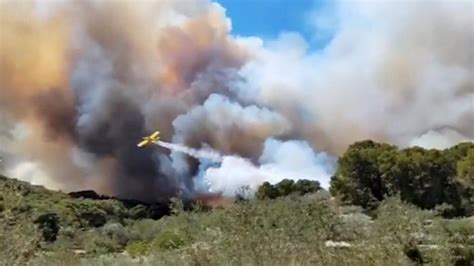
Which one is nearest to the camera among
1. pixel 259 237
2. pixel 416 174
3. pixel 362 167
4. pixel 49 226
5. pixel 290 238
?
pixel 259 237

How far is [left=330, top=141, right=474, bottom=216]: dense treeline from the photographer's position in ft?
152

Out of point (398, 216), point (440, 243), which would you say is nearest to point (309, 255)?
point (398, 216)

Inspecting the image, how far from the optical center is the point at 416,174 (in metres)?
50.1

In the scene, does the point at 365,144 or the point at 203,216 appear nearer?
the point at 203,216

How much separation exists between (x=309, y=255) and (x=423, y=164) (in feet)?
141

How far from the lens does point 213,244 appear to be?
959cm

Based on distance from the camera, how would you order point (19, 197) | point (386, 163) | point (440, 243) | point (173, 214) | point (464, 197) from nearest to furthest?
point (19, 197), point (440, 243), point (173, 214), point (464, 197), point (386, 163)

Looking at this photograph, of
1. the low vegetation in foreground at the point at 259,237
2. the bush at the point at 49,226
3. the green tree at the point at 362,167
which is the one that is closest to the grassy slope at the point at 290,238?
the low vegetation in foreground at the point at 259,237

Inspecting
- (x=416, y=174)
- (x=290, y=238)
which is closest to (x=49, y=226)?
(x=290, y=238)

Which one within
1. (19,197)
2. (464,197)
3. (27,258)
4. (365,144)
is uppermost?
(365,144)

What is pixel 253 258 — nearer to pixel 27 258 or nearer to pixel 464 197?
pixel 27 258

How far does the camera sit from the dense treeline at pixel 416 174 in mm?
46281

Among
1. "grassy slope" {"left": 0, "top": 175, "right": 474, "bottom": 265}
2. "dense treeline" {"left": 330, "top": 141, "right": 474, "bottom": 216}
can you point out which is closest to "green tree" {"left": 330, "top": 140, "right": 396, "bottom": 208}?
"dense treeline" {"left": 330, "top": 141, "right": 474, "bottom": 216}

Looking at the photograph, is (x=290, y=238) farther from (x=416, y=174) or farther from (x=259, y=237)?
(x=416, y=174)
